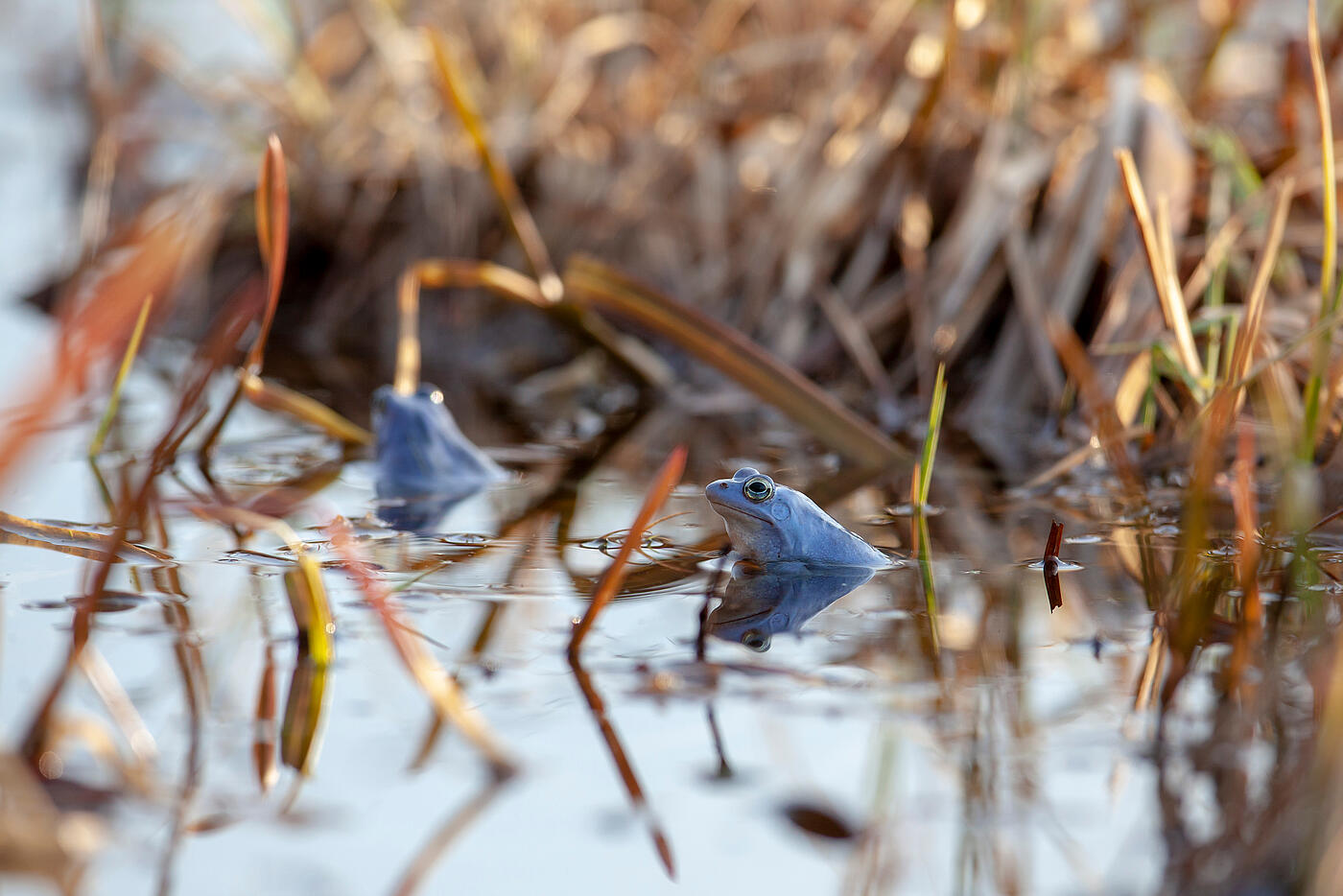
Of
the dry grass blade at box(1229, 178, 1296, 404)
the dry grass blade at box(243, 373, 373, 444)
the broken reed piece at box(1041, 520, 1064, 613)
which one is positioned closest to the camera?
the broken reed piece at box(1041, 520, 1064, 613)

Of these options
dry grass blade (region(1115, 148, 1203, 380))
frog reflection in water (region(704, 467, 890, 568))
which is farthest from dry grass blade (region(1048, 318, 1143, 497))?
frog reflection in water (region(704, 467, 890, 568))

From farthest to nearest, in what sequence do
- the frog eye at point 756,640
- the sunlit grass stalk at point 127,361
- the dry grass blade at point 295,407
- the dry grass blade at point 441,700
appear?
the dry grass blade at point 295,407, the sunlit grass stalk at point 127,361, the frog eye at point 756,640, the dry grass blade at point 441,700

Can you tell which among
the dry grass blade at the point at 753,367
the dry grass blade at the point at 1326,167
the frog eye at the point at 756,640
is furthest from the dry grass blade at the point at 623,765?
the dry grass blade at the point at 1326,167

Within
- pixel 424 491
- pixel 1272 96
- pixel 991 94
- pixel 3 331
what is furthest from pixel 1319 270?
pixel 3 331

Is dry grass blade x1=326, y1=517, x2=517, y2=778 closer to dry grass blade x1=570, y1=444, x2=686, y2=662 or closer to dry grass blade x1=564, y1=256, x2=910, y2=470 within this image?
dry grass blade x1=570, y1=444, x2=686, y2=662

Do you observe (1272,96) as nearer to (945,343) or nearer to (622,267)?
(945,343)

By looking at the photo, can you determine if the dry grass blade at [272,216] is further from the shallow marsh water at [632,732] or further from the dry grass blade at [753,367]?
the dry grass blade at [753,367]

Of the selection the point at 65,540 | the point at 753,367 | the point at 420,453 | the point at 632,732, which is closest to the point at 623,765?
the point at 632,732
